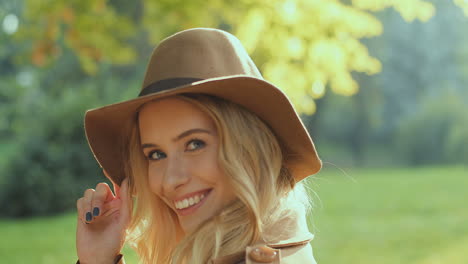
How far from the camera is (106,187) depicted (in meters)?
2.62

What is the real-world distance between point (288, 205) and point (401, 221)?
498 inches

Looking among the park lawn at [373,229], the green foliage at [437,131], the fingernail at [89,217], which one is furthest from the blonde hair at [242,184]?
the green foliage at [437,131]

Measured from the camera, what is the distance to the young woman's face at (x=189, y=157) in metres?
2.29

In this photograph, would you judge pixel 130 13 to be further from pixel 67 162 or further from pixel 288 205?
pixel 288 205

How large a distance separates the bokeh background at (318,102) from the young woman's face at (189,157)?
0.58 m

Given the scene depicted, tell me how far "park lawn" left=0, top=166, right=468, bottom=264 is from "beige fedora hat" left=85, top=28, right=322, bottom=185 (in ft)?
28.4

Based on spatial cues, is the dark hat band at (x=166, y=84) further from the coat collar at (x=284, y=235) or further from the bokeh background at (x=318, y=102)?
the bokeh background at (x=318, y=102)

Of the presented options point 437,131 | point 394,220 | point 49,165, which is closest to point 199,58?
point 49,165

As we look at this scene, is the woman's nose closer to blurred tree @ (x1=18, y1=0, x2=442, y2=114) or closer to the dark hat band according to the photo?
the dark hat band

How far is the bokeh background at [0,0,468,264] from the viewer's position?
6.01 metres

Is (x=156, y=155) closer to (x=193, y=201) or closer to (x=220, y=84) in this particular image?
(x=193, y=201)

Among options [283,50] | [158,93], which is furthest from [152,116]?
[283,50]

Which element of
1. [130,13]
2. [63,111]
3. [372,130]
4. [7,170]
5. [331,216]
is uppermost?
[130,13]

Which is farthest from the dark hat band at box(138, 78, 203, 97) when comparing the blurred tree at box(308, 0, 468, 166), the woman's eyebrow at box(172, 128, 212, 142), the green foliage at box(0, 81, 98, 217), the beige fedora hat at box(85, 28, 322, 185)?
the blurred tree at box(308, 0, 468, 166)
